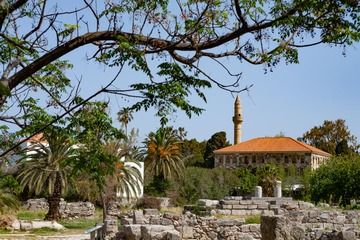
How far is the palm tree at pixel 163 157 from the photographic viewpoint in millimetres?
48125

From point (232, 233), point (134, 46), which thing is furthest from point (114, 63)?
point (232, 233)

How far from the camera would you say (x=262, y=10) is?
24.4 ft

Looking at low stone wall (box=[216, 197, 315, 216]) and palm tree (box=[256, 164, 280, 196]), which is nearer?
low stone wall (box=[216, 197, 315, 216])

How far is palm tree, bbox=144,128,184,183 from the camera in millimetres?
48125

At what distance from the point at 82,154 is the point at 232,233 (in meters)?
11.6

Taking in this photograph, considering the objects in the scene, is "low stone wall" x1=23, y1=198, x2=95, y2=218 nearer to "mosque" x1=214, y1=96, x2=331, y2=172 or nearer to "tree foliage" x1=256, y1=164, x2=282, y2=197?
"tree foliage" x1=256, y1=164, x2=282, y2=197

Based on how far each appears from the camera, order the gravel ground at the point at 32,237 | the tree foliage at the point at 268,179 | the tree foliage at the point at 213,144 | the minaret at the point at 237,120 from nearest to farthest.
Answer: the gravel ground at the point at 32,237
the tree foliage at the point at 268,179
the tree foliage at the point at 213,144
the minaret at the point at 237,120

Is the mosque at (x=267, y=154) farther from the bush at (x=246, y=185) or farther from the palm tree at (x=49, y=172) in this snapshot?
the palm tree at (x=49, y=172)

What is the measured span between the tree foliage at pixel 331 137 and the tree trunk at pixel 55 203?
50191 mm

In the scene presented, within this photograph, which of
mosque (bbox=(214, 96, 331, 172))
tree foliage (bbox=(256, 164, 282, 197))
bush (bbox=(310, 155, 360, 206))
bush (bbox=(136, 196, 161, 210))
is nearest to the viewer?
bush (bbox=(136, 196, 161, 210))

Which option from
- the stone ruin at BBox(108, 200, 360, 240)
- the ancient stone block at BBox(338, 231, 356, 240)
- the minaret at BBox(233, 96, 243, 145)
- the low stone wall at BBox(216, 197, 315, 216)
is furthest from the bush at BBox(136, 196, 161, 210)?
the minaret at BBox(233, 96, 243, 145)

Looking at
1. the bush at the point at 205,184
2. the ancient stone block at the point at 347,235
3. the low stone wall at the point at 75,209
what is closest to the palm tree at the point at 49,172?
A: the low stone wall at the point at 75,209

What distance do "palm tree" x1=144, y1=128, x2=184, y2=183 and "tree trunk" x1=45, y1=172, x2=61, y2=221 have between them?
51.6 feet

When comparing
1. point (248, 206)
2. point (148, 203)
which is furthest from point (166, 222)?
point (148, 203)
